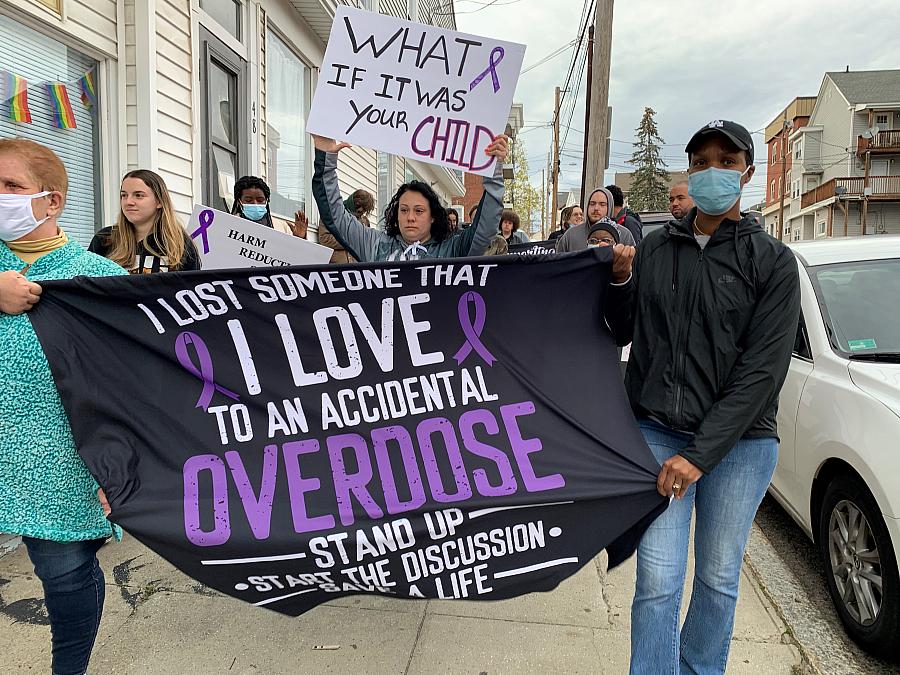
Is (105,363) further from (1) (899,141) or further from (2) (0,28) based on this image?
(1) (899,141)

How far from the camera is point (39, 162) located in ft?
6.95

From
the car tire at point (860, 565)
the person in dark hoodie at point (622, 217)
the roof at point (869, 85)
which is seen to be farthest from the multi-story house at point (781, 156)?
the car tire at point (860, 565)

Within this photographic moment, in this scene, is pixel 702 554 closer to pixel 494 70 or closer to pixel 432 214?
pixel 432 214

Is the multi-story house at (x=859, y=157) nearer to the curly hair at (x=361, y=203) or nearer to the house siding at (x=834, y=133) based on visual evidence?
the house siding at (x=834, y=133)

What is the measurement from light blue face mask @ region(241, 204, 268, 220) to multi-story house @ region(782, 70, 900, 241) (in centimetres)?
4186

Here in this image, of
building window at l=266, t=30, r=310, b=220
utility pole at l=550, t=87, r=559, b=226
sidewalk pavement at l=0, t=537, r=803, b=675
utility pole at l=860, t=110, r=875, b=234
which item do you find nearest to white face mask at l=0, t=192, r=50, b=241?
sidewalk pavement at l=0, t=537, r=803, b=675

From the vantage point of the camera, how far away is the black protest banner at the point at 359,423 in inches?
85.2

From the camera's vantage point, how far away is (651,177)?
6769 centimetres

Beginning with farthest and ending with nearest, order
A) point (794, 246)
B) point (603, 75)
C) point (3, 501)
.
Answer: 1. point (603, 75)
2. point (794, 246)
3. point (3, 501)

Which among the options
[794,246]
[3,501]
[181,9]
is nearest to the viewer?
[3,501]

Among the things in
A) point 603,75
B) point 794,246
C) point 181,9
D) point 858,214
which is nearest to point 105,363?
point 794,246

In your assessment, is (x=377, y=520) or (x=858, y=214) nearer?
(x=377, y=520)

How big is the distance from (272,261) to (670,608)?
3.14m

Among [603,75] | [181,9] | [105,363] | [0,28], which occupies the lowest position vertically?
[105,363]
